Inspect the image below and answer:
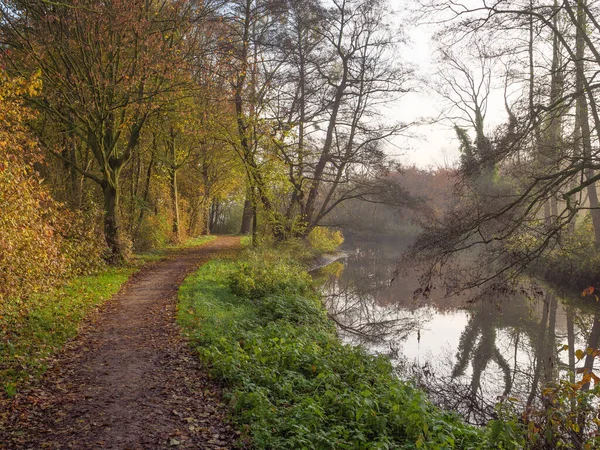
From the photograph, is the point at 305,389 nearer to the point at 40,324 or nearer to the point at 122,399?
the point at 122,399

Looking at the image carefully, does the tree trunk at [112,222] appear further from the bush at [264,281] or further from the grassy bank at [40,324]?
the bush at [264,281]

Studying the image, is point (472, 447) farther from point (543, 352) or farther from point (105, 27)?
point (105, 27)

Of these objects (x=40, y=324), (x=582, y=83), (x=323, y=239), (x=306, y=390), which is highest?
(x=582, y=83)

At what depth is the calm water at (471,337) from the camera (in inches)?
350

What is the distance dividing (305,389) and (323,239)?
70.8 ft

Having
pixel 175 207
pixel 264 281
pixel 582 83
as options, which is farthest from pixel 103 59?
pixel 582 83

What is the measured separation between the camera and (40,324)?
811 centimetres

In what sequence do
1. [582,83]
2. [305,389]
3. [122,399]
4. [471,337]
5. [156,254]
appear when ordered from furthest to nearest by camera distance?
1. [156,254]
2. [471,337]
3. [582,83]
4. [305,389]
5. [122,399]

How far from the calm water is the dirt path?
465 centimetres

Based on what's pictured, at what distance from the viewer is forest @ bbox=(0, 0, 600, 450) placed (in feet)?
18.2

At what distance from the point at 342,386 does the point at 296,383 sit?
704 mm

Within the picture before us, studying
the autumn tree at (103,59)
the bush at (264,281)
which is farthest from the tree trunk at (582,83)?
the autumn tree at (103,59)

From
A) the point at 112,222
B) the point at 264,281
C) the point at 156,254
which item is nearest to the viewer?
the point at 264,281

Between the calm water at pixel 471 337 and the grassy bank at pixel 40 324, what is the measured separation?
21.6 ft
